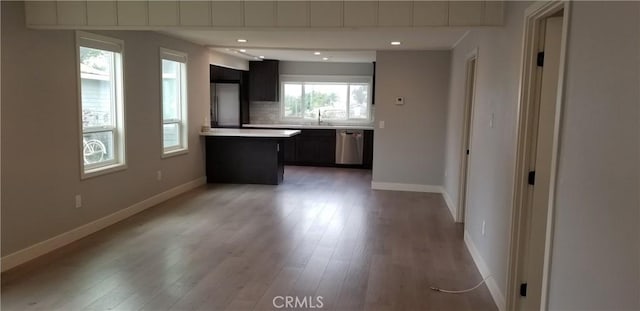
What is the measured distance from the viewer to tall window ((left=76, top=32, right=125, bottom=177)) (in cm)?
460

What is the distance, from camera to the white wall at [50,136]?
3.65 meters

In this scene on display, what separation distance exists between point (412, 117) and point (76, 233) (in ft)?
15.9

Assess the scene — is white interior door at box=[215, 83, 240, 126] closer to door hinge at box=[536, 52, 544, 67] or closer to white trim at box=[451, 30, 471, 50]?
white trim at box=[451, 30, 471, 50]

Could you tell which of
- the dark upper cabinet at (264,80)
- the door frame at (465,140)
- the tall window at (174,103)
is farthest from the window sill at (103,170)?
the dark upper cabinet at (264,80)

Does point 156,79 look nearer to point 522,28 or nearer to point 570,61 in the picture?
point 522,28

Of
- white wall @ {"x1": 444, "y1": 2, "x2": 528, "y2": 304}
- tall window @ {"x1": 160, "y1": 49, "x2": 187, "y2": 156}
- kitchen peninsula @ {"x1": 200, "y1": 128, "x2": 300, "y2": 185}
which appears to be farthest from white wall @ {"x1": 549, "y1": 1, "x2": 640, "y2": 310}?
kitchen peninsula @ {"x1": 200, "y1": 128, "x2": 300, "y2": 185}

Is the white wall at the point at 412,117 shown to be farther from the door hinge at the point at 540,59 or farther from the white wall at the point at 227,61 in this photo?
the door hinge at the point at 540,59

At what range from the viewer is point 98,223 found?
480 cm

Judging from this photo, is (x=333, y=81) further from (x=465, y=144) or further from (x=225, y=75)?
(x=465, y=144)

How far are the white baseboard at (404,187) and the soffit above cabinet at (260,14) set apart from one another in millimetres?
4307

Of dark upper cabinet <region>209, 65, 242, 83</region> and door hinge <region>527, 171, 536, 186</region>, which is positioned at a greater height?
dark upper cabinet <region>209, 65, 242, 83</region>

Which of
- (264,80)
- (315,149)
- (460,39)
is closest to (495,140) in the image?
(460,39)

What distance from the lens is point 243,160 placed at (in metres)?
7.61

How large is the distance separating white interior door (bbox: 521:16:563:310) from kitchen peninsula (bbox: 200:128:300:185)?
5.02 m
